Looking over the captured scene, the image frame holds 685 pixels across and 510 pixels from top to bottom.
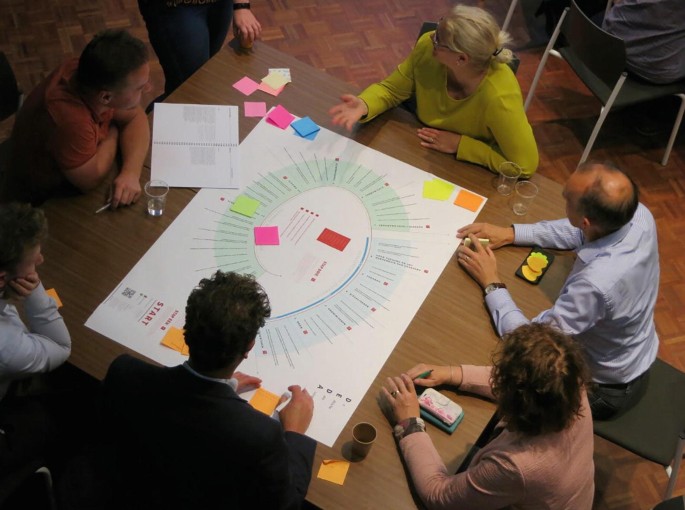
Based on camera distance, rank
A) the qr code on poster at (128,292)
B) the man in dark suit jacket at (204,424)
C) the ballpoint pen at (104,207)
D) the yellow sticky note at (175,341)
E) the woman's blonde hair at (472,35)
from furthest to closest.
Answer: the woman's blonde hair at (472,35) < the ballpoint pen at (104,207) < the qr code on poster at (128,292) < the yellow sticky note at (175,341) < the man in dark suit jacket at (204,424)

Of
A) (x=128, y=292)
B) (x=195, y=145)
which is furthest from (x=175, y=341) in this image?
(x=195, y=145)

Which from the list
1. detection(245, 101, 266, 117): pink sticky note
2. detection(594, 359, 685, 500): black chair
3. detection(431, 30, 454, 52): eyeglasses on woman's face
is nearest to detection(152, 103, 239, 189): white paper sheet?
detection(245, 101, 266, 117): pink sticky note

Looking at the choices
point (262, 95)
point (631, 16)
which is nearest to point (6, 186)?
point (262, 95)

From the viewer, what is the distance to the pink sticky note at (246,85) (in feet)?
10.6

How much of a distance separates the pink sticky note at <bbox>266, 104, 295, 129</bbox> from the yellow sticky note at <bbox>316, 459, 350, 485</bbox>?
1468mm

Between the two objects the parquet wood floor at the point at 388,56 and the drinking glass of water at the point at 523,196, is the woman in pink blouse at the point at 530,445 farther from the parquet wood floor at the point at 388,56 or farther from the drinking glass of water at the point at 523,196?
the parquet wood floor at the point at 388,56

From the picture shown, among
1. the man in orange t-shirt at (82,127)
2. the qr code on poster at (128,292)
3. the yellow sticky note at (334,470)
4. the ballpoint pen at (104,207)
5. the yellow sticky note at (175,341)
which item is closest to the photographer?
the yellow sticky note at (334,470)

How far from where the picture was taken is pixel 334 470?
2.21m

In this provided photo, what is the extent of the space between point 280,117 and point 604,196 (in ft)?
4.45

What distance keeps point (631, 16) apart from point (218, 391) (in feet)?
10.4

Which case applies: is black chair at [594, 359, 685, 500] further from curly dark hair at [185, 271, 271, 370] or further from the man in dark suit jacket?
curly dark hair at [185, 271, 271, 370]

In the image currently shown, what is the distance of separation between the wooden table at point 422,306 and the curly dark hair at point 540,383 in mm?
328

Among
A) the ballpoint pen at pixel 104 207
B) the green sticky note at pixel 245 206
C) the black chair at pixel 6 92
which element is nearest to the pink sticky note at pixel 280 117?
the green sticky note at pixel 245 206

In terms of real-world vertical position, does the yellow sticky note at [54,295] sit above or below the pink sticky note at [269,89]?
below
